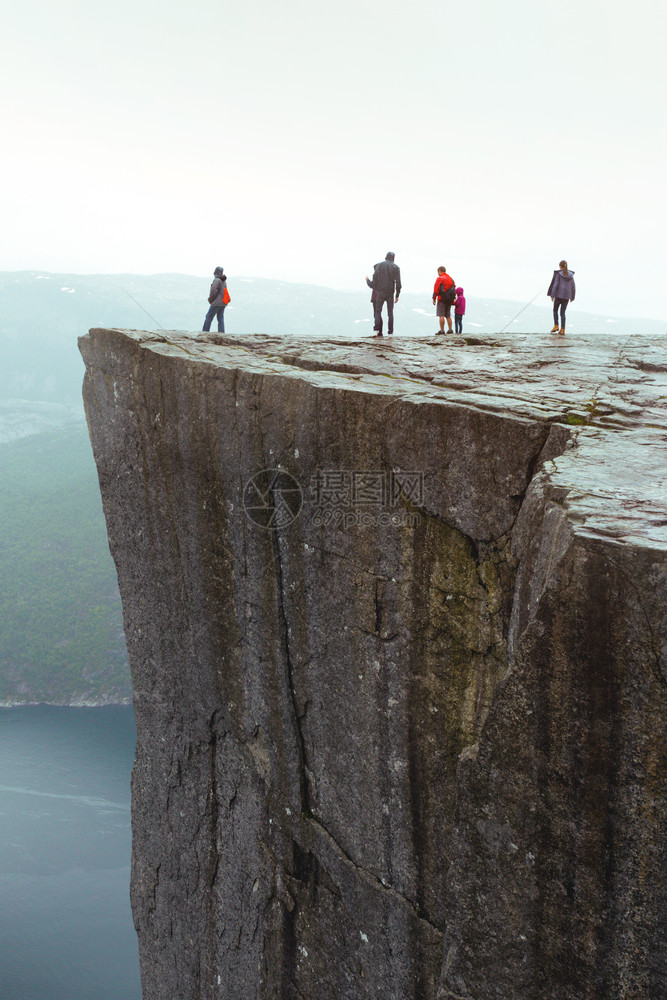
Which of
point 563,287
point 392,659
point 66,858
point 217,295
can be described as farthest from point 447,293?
point 66,858

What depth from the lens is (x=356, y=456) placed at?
6582 millimetres

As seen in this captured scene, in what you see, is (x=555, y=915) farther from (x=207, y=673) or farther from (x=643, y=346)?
(x=643, y=346)

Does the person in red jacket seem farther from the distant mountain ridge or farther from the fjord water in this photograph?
the distant mountain ridge

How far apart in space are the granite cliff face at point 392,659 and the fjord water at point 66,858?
18898 mm

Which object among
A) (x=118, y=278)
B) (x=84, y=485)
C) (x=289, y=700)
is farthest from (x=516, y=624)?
(x=118, y=278)

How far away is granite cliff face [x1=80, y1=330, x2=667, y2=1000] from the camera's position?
3615mm

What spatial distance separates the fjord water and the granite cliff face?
18.9m

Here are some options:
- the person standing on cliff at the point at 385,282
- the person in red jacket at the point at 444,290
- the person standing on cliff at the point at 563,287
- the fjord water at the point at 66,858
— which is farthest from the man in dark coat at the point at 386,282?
the fjord water at the point at 66,858

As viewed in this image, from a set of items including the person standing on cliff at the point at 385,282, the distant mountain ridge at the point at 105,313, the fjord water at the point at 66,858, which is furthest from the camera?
the distant mountain ridge at the point at 105,313

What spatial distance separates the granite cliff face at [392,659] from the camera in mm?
3615

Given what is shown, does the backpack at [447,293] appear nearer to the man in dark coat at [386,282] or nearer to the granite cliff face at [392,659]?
the man in dark coat at [386,282]

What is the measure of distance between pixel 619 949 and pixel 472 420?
3.87 m

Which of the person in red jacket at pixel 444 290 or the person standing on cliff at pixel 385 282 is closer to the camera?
the person standing on cliff at pixel 385 282

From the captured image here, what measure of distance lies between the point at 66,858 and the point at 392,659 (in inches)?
1286
